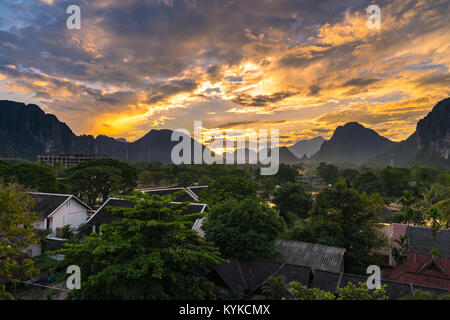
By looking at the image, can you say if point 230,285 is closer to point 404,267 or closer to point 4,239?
point 4,239

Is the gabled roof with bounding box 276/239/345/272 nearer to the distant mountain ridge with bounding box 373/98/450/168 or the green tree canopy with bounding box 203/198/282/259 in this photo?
the green tree canopy with bounding box 203/198/282/259

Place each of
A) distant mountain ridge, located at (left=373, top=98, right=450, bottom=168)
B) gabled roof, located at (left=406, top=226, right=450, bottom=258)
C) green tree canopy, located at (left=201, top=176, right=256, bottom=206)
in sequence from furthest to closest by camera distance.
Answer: distant mountain ridge, located at (left=373, top=98, right=450, bottom=168) < green tree canopy, located at (left=201, top=176, right=256, bottom=206) < gabled roof, located at (left=406, top=226, right=450, bottom=258)

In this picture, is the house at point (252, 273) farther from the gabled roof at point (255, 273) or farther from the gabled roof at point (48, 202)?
the gabled roof at point (48, 202)

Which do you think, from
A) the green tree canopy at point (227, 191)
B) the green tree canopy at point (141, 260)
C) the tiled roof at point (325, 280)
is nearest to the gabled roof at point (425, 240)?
the tiled roof at point (325, 280)

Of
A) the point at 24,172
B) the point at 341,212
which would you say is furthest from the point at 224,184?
the point at 24,172

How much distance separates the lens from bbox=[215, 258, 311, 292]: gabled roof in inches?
484

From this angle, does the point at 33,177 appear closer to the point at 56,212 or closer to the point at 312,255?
the point at 56,212

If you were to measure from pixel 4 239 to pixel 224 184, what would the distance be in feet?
69.6

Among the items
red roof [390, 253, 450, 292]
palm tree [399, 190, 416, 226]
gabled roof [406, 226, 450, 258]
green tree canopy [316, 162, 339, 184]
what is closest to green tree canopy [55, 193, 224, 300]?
red roof [390, 253, 450, 292]

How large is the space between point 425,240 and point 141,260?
2327 cm

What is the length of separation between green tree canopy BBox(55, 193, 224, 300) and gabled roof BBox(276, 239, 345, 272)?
28.5 ft

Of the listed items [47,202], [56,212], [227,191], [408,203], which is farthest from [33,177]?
[408,203]

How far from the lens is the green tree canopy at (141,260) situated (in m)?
6.73

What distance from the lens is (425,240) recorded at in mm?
20484
